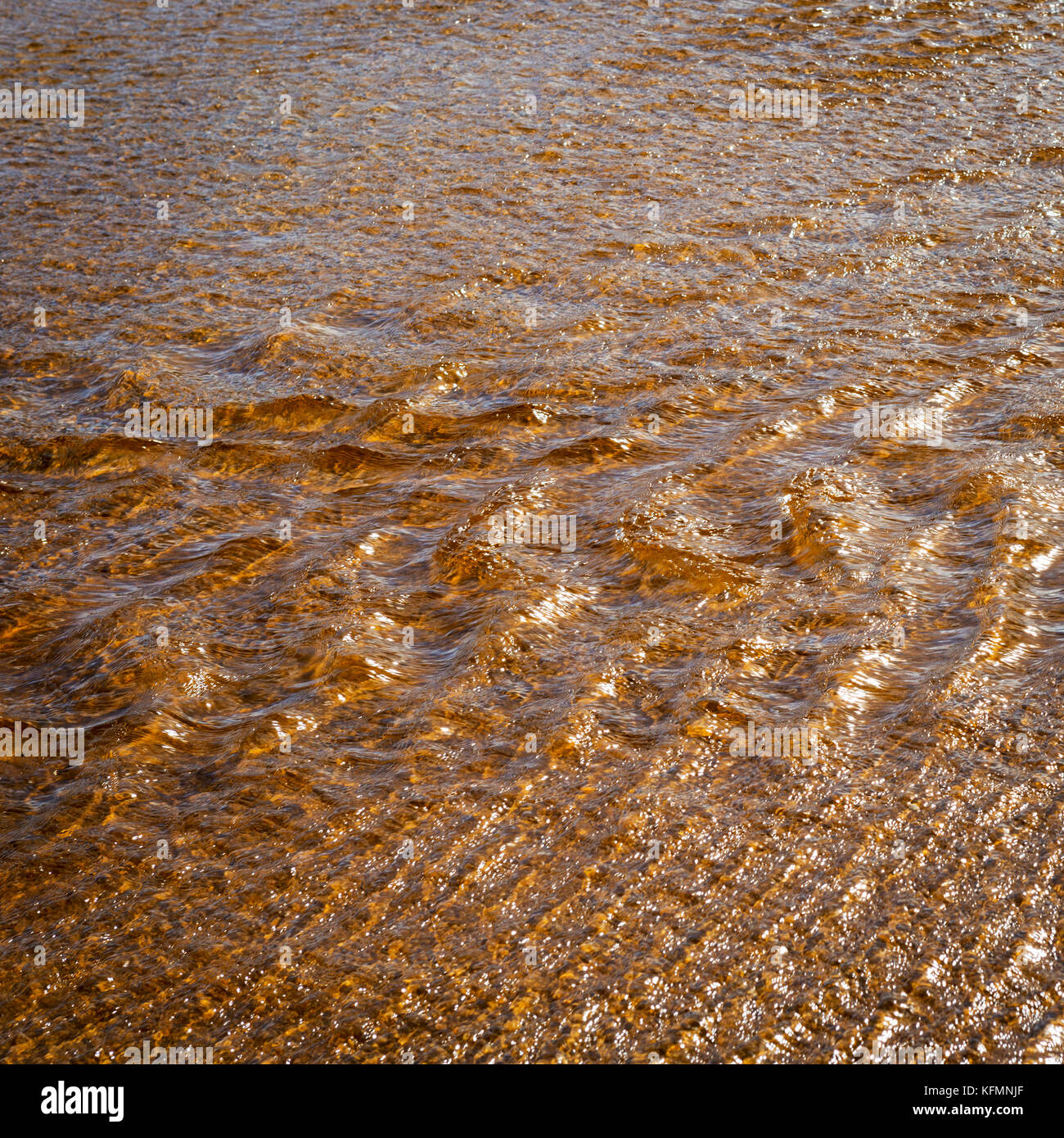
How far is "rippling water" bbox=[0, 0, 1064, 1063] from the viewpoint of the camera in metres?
2.61

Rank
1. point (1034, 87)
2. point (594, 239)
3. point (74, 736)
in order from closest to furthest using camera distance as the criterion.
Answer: point (74, 736) < point (594, 239) < point (1034, 87)

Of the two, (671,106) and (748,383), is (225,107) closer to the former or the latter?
(671,106)

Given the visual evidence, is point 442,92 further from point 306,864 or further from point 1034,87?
point 306,864

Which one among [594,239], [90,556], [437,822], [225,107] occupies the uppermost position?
[225,107]

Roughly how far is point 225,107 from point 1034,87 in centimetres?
547

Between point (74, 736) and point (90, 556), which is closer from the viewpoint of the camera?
point (74, 736)

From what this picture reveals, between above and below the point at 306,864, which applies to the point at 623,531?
above

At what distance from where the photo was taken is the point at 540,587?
384cm

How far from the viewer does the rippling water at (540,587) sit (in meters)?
2.61

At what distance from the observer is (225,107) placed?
8148 mm
